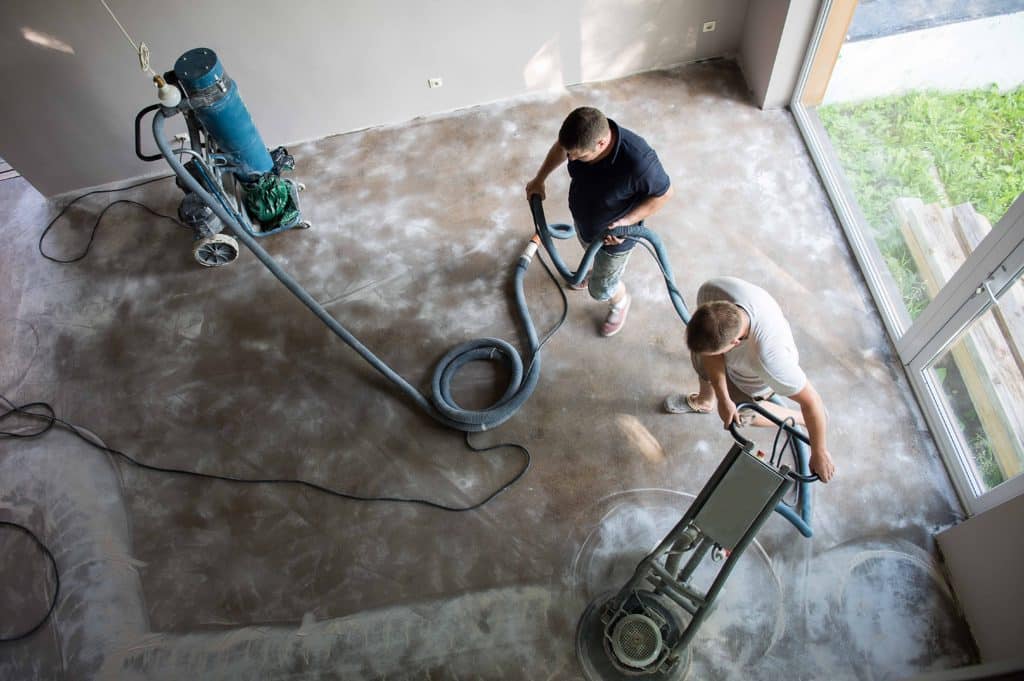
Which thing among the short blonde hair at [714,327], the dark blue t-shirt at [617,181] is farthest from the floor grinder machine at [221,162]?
the short blonde hair at [714,327]

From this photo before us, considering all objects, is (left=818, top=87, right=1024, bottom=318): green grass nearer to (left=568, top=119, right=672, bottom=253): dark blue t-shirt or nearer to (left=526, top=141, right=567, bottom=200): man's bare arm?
(left=568, top=119, right=672, bottom=253): dark blue t-shirt

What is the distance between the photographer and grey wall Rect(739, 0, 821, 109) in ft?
12.4

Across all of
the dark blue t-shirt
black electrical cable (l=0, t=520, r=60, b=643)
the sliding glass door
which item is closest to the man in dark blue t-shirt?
the dark blue t-shirt

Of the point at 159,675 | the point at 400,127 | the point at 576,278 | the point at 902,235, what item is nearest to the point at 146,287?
the point at 400,127

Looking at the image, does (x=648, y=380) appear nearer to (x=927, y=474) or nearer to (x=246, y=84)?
(x=927, y=474)

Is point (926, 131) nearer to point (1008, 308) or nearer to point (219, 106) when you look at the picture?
point (1008, 308)

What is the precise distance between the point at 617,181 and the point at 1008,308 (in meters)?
1.68

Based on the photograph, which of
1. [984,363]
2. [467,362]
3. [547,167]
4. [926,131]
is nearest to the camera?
[984,363]

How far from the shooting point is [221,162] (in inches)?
150

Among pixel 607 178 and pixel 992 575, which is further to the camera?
pixel 607 178

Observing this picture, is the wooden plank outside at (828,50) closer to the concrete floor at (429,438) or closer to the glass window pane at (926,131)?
the glass window pane at (926,131)

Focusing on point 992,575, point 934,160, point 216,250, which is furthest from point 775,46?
point 216,250

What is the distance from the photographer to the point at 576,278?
3543 millimetres

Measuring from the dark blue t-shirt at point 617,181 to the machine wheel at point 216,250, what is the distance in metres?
2.20
